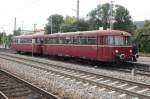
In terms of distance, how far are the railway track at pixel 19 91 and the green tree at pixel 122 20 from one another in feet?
193

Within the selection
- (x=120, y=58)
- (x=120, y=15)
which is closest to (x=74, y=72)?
(x=120, y=58)

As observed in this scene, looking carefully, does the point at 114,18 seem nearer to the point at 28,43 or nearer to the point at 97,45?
the point at 28,43

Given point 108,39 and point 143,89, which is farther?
point 108,39

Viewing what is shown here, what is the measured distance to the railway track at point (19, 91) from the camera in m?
11.6

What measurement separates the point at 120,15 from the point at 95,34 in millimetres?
51462

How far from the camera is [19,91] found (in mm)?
12766

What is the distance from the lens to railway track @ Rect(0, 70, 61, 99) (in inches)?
456

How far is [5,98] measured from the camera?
11141 millimetres

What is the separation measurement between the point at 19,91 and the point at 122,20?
63165 millimetres

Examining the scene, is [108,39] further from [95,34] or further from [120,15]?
[120,15]

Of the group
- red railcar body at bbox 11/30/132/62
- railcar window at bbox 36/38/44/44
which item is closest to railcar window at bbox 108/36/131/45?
red railcar body at bbox 11/30/132/62

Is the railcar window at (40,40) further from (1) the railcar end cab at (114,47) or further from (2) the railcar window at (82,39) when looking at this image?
(1) the railcar end cab at (114,47)

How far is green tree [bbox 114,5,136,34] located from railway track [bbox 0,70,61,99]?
58918mm

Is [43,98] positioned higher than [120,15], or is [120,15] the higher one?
[120,15]
